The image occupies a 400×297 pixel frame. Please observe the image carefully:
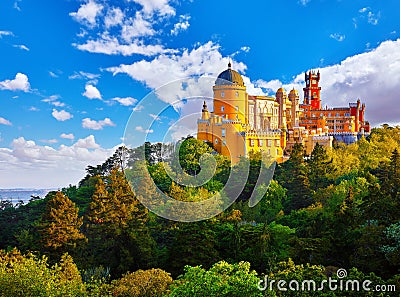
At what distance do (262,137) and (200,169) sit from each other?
7761mm

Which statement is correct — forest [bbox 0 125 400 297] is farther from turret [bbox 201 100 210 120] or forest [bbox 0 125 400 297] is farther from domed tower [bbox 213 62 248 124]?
domed tower [bbox 213 62 248 124]

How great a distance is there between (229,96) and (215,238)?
63.8 ft

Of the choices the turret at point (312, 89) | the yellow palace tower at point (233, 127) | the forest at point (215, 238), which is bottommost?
the forest at point (215, 238)

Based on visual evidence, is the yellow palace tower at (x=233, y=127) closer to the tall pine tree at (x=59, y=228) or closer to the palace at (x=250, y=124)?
the palace at (x=250, y=124)

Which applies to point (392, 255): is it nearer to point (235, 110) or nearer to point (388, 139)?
point (388, 139)

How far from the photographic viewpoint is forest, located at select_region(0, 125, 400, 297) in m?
12.4

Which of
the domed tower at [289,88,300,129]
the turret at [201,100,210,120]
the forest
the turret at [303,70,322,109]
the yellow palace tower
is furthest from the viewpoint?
the turret at [303,70,322,109]

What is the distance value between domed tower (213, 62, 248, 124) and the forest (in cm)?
753

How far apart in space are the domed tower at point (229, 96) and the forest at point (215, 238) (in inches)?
296

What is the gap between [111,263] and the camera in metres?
Answer: 18.4

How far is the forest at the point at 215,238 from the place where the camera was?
12433mm

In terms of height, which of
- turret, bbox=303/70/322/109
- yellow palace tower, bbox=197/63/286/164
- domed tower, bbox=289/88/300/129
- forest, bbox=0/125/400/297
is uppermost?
turret, bbox=303/70/322/109

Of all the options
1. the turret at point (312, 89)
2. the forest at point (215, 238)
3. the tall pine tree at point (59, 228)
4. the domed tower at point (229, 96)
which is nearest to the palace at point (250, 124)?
the domed tower at point (229, 96)

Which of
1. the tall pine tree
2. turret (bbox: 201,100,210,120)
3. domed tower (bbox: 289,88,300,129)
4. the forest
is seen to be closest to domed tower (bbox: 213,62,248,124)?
turret (bbox: 201,100,210,120)
